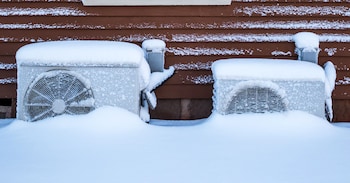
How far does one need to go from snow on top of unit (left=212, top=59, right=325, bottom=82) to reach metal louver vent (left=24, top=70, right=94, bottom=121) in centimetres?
124

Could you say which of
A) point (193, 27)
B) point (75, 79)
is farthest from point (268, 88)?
point (75, 79)

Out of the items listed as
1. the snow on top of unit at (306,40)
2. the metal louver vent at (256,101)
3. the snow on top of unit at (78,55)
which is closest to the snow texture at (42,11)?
the snow on top of unit at (78,55)

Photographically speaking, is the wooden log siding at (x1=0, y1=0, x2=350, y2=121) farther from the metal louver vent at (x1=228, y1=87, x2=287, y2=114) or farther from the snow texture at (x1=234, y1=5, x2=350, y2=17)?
the metal louver vent at (x1=228, y1=87, x2=287, y2=114)

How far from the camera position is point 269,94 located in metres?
3.64

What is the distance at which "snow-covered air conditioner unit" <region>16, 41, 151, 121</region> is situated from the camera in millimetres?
3561


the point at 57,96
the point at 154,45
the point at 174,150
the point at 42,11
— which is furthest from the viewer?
the point at 42,11

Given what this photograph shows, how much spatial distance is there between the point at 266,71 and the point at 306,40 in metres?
0.85

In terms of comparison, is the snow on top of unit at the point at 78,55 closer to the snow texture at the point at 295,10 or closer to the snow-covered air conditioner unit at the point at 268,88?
the snow-covered air conditioner unit at the point at 268,88

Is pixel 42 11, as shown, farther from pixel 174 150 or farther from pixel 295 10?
pixel 295 10

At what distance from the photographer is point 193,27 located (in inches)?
169

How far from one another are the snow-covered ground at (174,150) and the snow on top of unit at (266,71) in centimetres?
35

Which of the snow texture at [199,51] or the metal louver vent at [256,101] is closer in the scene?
the metal louver vent at [256,101]

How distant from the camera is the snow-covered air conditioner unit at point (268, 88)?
3.63m

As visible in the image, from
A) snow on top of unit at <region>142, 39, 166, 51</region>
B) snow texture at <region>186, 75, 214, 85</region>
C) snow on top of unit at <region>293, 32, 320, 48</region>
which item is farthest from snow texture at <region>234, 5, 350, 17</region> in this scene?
snow on top of unit at <region>142, 39, 166, 51</region>
